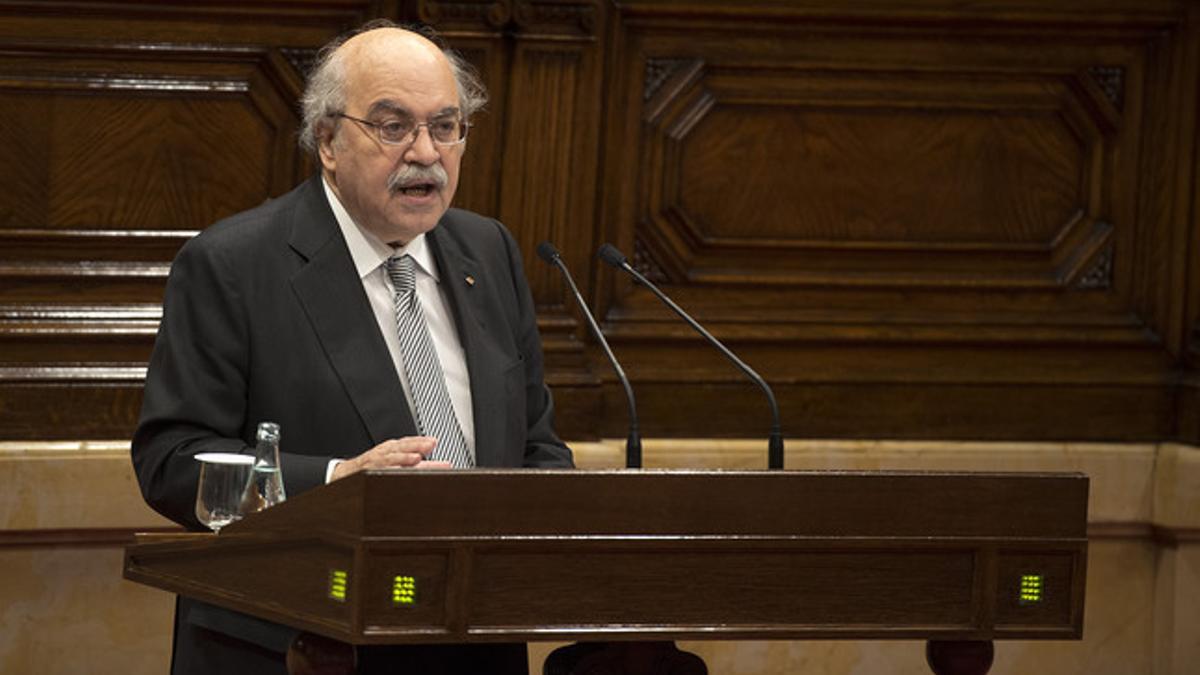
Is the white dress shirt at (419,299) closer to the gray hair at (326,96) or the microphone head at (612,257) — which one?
the gray hair at (326,96)

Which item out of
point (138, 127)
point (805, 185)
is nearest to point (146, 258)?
point (138, 127)

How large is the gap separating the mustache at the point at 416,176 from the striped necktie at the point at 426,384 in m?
0.16

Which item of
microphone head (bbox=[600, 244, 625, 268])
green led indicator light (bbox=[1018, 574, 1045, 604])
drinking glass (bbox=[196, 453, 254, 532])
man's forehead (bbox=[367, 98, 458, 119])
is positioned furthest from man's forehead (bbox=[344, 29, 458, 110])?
green led indicator light (bbox=[1018, 574, 1045, 604])

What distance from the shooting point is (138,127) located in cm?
500

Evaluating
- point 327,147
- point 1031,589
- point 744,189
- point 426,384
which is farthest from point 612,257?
point 744,189

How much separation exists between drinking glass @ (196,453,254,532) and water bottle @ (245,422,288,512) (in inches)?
0.4

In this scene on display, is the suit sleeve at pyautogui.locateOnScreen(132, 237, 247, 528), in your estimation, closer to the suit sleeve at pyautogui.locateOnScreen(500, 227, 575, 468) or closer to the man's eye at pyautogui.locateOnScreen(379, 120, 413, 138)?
the man's eye at pyautogui.locateOnScreen(379, 120, 413, 138)

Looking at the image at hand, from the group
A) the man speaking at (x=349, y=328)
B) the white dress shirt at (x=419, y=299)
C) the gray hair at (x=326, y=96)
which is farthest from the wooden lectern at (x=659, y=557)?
the gray hair at (x=326, y=96)

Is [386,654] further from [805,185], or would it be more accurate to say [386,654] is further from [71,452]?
[805,185]

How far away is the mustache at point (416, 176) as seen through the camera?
346cm

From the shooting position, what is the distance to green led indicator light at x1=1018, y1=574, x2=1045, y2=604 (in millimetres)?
2955

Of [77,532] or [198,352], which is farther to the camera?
[77,532]

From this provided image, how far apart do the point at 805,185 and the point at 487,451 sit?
2.27 metres

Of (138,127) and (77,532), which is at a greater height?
(138,127)
